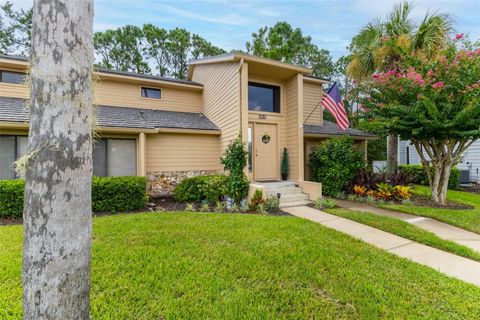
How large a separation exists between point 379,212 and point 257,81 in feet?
20.6

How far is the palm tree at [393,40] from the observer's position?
9.10 meters

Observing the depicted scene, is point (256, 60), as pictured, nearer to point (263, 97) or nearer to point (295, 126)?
point (263, 97)

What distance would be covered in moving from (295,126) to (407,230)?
17.0 ft

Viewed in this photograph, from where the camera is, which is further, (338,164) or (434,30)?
(434,30)

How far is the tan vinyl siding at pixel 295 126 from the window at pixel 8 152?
9134 mm

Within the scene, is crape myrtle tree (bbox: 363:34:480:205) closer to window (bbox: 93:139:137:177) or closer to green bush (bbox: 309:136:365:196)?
green bush (bbox: 309:136:365:196)

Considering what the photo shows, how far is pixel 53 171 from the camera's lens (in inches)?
45.1

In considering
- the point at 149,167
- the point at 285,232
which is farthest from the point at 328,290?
the point at 149,167

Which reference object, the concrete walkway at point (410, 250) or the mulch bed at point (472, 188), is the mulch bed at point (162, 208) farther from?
the mulch bed at point (472, 188)

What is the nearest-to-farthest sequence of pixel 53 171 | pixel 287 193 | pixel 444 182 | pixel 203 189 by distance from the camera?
pixel 53 171, pixel 444 182, pixel 203 189, pixel 287 193

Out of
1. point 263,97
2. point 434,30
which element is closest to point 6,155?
point 263,97

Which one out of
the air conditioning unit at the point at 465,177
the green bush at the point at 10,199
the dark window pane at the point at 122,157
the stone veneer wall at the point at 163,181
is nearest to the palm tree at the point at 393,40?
the air conditioning unit at the point at 465,177

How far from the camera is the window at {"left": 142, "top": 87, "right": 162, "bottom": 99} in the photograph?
1052 cm

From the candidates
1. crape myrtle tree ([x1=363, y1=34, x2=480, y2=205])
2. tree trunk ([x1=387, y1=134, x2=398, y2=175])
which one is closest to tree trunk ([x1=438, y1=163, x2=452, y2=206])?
crape myrtle tree ([x1=363, y1=34, x2=480, y2=205])
